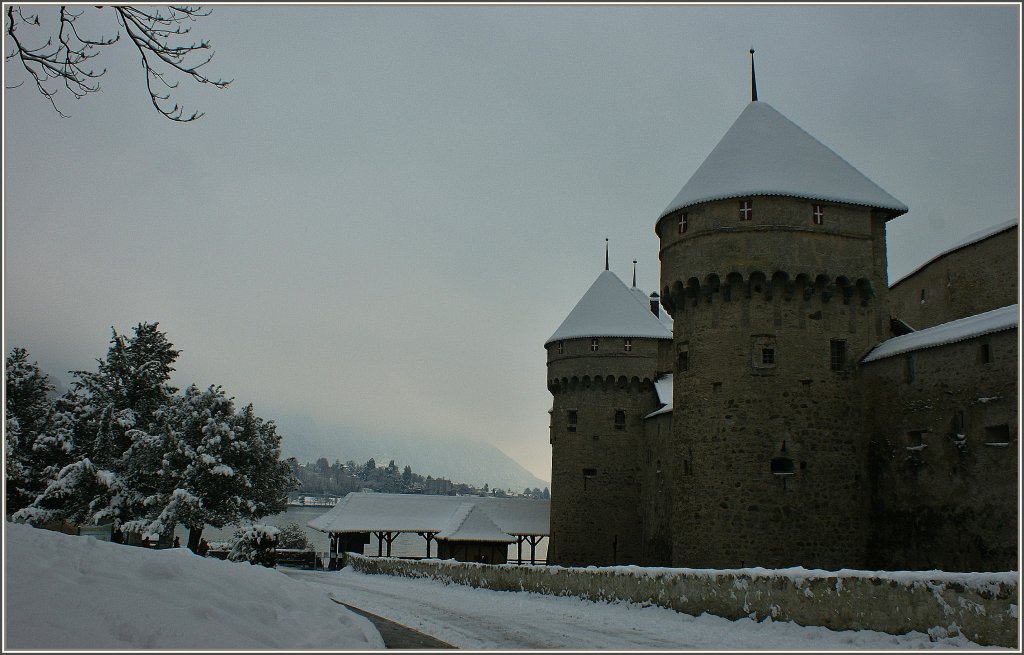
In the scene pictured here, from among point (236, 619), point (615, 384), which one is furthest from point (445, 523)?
point (236, 619)

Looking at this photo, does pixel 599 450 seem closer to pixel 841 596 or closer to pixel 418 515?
pixel 418 515

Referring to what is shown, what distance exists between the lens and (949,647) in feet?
35.7

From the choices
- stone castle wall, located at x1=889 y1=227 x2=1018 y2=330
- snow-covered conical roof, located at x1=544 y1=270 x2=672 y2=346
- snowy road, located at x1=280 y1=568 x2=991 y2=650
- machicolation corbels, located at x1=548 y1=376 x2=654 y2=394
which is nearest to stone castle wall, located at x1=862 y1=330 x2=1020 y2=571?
snowy road, located at x1=280 y1=568 x2=991 y2=650

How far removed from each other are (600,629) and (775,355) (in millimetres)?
12085

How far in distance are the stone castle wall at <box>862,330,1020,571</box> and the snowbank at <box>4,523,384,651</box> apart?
13794mm

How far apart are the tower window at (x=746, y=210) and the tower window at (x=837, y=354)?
13.1ft

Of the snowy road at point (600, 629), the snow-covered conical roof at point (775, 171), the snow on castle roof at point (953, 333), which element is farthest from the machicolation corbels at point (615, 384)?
the snowy road at point (600, 629)

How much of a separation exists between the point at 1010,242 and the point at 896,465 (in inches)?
530

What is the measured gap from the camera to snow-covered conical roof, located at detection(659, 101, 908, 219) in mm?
23891

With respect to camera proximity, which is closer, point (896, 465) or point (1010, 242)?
point (896, 465)

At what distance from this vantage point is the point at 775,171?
24234 mm

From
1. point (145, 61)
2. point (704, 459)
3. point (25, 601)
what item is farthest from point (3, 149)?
point (704, 459)

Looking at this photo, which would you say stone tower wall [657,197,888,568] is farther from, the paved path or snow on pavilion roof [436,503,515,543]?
snow on pavilion roof [436,503,515,543]

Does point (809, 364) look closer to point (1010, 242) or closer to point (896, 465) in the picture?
point (896, 465)
